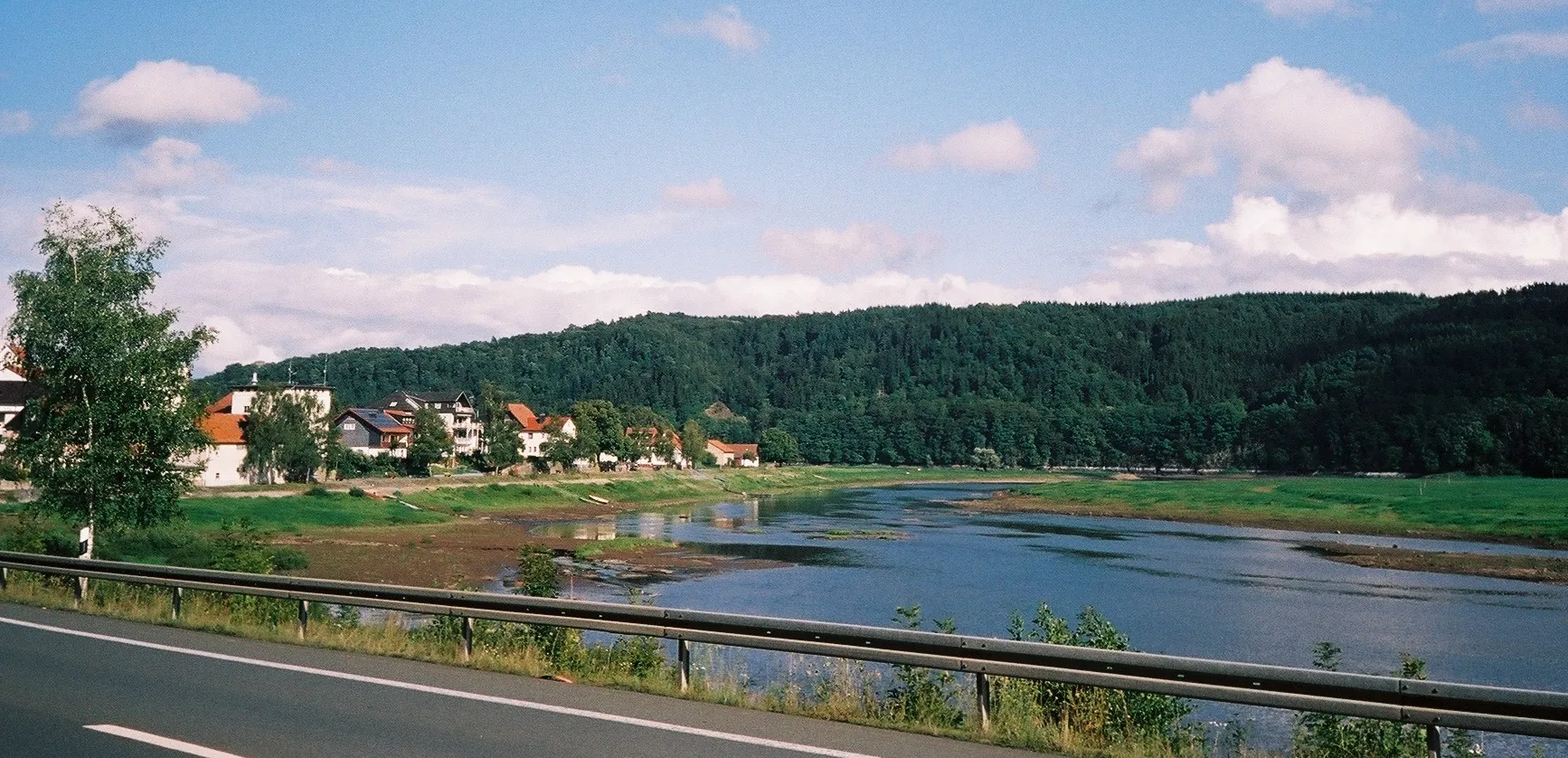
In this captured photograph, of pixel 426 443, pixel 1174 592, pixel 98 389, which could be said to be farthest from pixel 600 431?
pixel 98 389

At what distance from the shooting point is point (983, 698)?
37.5 ft

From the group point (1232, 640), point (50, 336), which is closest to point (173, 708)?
point (50, 336)

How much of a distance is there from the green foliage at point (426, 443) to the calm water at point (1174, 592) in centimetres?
3129

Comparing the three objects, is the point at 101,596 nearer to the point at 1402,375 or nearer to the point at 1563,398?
the point at 1563,398

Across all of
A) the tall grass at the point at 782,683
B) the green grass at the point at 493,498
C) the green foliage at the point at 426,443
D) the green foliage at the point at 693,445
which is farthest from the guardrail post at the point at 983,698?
the green foliage at the point at 693,445

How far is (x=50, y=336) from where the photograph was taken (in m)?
28.7

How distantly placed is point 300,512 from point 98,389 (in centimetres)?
4317

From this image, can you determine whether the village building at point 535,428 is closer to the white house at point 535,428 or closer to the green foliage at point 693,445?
the white house at point 535,428

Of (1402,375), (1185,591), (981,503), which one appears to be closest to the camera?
(1185,591)

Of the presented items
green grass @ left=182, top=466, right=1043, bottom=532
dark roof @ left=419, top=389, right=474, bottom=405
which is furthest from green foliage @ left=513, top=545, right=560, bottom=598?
dark roof @ left=419, top=389, right=474, bottom=405

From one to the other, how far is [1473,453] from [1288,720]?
459 feet

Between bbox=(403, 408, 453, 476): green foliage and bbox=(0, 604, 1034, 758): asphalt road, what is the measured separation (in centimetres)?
9544

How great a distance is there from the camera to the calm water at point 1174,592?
1350 inches

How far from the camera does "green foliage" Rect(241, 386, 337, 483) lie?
8794 centimetres
